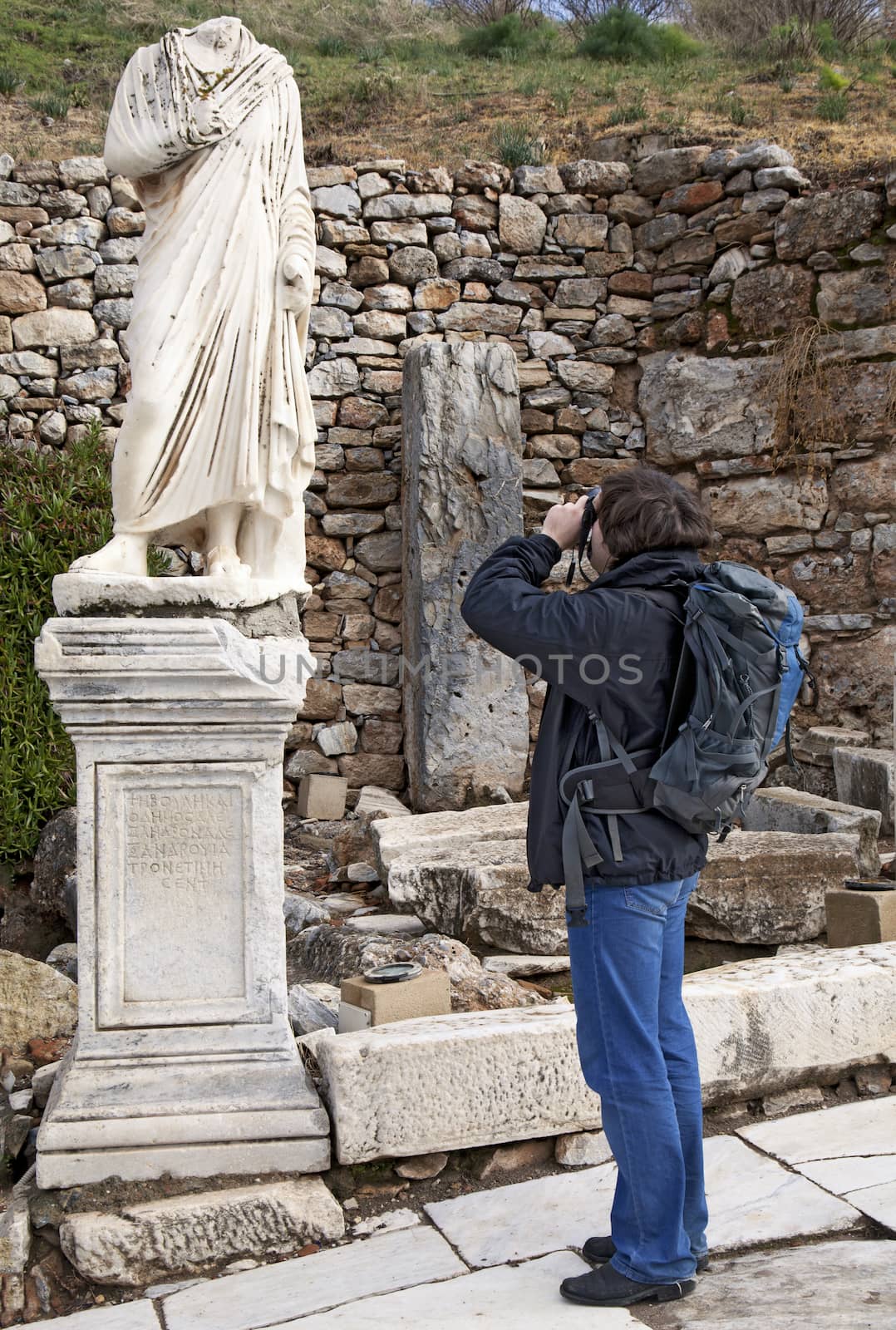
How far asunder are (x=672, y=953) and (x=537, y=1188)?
32.0 inches

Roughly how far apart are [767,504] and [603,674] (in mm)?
5617

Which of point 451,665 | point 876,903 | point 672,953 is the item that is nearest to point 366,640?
point 451,665

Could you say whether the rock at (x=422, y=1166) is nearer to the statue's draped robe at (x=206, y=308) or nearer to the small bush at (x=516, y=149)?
the statue's draped robe at (x=206, y=308)

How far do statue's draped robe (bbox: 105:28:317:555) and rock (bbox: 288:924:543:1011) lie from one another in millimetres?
1499

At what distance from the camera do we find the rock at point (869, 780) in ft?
19.5

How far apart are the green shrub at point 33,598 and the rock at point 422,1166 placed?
13.3 feet

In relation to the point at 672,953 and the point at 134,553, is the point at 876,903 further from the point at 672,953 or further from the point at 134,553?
the point at 134,553

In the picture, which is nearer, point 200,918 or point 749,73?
point 200,918

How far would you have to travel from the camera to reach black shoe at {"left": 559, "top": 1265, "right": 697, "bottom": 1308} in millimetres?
2248

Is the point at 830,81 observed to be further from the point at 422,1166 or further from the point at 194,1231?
the point at 194,1231

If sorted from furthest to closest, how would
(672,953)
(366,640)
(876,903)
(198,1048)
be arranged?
(366,640), (876,903), (198,1048), (672,953)

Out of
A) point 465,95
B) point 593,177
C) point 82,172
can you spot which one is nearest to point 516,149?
point 593,177

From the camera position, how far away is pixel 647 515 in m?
2.35

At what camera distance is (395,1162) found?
112 inches
